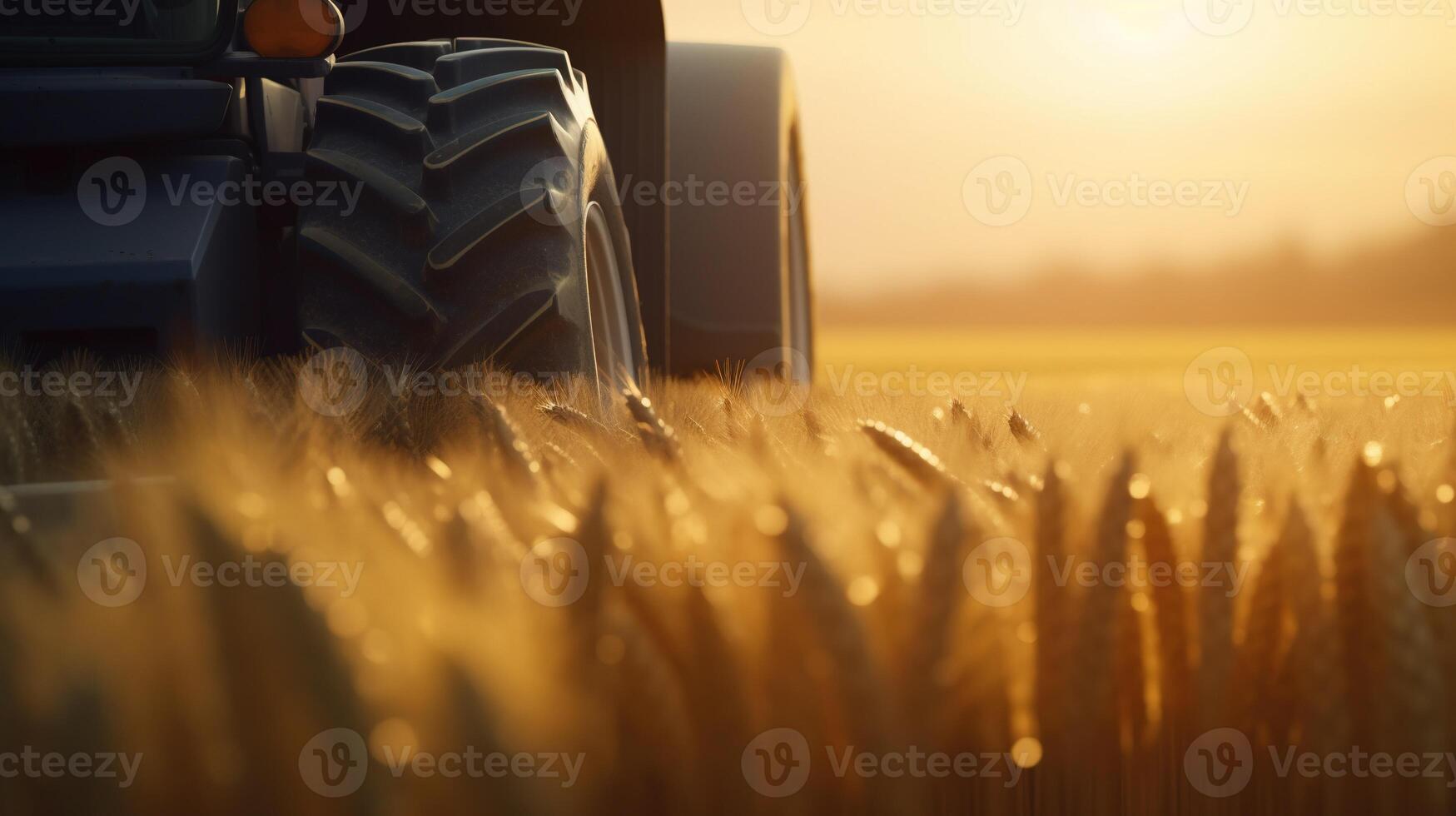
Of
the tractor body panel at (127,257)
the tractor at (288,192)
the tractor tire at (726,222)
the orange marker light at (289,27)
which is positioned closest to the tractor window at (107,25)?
the tractor at (288,192)

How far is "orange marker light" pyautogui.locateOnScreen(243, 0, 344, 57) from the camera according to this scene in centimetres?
144

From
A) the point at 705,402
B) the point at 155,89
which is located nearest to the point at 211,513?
the point at 705,402

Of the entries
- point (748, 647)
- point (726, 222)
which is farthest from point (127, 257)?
point (726, 222)

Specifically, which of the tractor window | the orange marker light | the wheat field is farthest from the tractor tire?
the wheat field

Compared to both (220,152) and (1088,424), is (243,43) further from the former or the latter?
(1088,424)

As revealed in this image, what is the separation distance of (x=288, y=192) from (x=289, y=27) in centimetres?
23

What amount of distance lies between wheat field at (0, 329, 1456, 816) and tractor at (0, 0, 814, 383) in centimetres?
99

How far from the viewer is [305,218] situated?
1369 millimetres

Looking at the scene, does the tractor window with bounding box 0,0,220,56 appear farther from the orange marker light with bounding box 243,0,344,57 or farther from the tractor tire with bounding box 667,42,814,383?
the tractor tire with bounding box 667,42,814,383

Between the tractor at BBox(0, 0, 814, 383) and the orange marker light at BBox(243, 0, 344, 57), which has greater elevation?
the orange marker light at BBox(243, 0, 344, 57)

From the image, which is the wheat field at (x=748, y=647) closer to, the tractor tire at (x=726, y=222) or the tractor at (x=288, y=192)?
the tractor at (x=288, y=192)

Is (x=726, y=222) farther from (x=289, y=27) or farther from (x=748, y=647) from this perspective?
(x=748, y=647)

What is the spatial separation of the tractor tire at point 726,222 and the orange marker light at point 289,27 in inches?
58.5

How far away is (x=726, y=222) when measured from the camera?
115 inches
